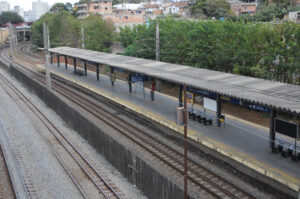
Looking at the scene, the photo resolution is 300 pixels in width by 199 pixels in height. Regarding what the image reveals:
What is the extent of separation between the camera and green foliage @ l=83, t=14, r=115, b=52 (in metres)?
48.1

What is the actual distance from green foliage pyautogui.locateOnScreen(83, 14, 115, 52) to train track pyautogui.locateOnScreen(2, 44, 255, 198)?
22985 millimetres

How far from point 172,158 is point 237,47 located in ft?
35.7

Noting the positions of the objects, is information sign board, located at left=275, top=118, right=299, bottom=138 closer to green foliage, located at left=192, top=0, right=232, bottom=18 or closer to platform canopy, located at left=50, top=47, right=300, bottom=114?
platform canopy, located at left=50, top=47, right=300, bottom=114

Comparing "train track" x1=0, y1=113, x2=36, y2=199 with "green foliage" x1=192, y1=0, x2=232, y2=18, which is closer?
"train track" x1=0, y1=113, x2=36, y2=199

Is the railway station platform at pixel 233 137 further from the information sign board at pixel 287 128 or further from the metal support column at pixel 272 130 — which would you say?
the information sign board at pixel 287 128

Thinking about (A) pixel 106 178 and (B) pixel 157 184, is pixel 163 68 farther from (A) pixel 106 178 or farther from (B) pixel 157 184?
(B) pixel 157 184

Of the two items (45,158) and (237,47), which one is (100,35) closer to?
(237,47)

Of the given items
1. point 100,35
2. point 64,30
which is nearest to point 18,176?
point 100,35

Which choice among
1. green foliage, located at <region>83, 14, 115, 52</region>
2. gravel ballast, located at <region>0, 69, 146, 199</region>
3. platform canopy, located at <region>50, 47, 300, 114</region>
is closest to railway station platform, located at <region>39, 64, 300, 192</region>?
platform canopy, located at <region>50, 47, 300, 114</region>

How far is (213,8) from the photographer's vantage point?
214 feet

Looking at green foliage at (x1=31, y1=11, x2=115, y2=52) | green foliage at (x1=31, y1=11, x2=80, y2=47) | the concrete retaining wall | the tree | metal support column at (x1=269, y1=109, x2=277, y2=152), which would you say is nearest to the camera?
the concrete retaining wall

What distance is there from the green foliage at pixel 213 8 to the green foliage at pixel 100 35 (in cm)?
2243

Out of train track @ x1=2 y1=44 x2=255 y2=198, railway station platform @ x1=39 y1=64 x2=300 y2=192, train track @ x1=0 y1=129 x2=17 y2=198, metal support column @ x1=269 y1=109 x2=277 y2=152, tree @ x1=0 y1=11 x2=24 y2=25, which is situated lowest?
train track @ x1=0 y1=129 x2=17 y2=198

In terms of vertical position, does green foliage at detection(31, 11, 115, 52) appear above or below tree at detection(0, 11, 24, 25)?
below
